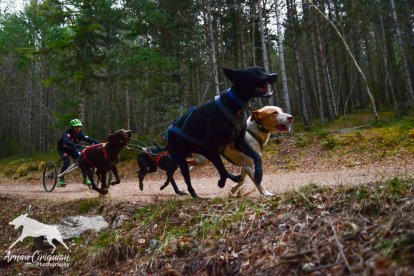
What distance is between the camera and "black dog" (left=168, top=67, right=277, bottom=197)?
475 cm

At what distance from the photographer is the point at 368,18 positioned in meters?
30.8

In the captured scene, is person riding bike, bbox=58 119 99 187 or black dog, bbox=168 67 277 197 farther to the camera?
person riding bike, bbox=58 119 99 187

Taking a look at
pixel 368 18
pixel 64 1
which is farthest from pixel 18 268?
pixel 368 18

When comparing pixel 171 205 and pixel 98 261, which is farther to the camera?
pixel 171 205

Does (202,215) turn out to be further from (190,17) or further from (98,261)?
(190,17)

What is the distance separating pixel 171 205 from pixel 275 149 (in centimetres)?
1019

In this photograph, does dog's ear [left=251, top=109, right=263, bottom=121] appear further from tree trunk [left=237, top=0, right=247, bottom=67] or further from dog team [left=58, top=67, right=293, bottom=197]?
tree trunk [left=237, top=0, right=247, bottom=67]

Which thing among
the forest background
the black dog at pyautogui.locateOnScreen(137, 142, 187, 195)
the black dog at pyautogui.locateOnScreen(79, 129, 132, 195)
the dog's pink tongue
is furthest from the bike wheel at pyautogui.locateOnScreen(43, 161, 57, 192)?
the dog's pink tongue

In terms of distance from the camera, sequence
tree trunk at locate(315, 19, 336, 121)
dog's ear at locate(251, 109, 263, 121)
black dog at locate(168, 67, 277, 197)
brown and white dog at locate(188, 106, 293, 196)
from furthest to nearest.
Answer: tree trunk at locate(315, 19, 336, 121), dog's ear at locate(251, 109, 263, 121), brown and white dog at locate(188, 106, 293, 196), black dog at locate(168, 67, 277, 197)

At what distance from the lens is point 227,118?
189 inches

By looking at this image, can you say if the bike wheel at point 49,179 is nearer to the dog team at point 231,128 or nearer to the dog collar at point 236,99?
the dog team at point 231,128

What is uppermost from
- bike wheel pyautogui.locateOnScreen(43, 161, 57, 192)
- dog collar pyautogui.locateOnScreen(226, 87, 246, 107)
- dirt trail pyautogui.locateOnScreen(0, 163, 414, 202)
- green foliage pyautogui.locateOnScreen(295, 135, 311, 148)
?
dog collar pyautogui.locateOnScreen(226, 87, 246, 107)

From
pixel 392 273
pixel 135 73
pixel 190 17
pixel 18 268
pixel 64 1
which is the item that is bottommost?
pixel 18 268

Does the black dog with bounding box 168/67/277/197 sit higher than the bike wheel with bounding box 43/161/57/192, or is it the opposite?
the black dog with bounding box 168/67/277/197
